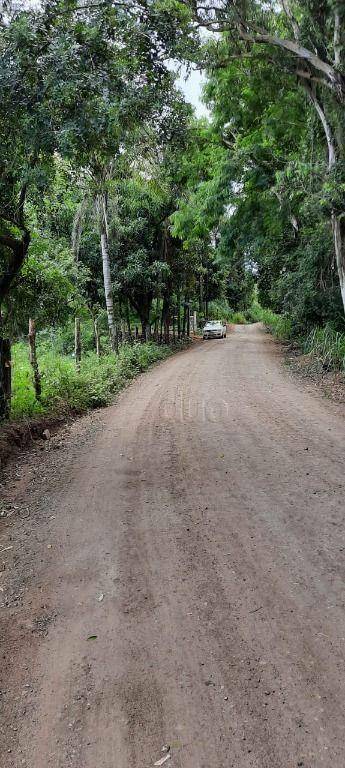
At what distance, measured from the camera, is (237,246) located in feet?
58.1

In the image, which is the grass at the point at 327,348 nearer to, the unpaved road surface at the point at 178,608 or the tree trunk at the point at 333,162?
the tree trunk at the point at 333,162

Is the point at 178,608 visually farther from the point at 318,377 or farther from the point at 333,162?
the point at 318,377

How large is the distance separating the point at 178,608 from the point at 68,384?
26.1 feet

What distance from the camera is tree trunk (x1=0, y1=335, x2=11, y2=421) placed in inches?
324

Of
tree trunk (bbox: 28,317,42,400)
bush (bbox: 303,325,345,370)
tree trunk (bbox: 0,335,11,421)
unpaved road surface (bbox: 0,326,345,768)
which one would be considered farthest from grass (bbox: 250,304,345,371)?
tree trunk (bbox: 0,335,11,421)

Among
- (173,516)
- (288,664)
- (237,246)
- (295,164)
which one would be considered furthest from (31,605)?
(237,246)

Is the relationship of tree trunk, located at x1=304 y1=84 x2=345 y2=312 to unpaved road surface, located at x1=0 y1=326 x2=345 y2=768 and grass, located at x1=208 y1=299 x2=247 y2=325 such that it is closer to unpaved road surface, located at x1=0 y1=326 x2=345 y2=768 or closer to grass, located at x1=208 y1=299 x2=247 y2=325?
unpaved road surface, located at x1=0 y1=326 x2=345 y2=768

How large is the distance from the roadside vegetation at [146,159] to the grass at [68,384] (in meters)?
0.05

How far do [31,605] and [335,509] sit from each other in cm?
303

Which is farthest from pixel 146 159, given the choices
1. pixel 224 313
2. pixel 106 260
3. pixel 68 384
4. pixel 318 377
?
pixel 224 313

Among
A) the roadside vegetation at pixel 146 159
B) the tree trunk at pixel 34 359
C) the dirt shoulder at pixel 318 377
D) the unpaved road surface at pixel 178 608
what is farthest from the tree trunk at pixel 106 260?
the unpaved road surface at pixel 178 608

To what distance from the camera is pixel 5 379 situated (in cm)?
855

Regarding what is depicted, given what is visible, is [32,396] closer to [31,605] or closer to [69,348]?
[31,605]

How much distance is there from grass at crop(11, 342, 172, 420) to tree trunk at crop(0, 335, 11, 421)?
21cm
